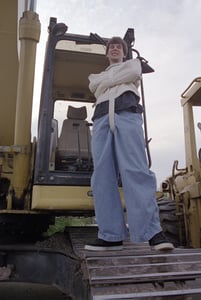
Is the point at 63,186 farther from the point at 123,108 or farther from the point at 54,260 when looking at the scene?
the point at 123,108

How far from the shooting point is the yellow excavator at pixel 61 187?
208cm

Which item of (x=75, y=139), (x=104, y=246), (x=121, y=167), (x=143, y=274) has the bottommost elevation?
(x=143, y=274)

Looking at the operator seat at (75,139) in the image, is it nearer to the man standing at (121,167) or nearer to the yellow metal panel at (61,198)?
the yellow metal panel at (61,198)

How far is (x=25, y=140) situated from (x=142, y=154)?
1225mm

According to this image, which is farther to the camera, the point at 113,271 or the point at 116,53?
the point at 116,53

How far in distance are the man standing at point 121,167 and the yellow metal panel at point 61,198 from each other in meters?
0.47

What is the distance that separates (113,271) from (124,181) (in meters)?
0.60

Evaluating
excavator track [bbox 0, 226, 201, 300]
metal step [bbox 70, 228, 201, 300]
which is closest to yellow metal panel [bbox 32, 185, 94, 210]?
excavator track [bbox 0, 226, 201, 300]

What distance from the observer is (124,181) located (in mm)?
2432

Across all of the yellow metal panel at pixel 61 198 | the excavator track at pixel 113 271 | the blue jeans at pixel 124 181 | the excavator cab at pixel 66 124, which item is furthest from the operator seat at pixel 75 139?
the blue jeans at pixel 124 181

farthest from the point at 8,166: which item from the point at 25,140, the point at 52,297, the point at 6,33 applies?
the point at 52,297

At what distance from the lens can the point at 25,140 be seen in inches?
129

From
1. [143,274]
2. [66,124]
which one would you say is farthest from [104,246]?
[66,124]

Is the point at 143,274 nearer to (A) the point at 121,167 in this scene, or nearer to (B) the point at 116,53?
(A) the point at 121,167
